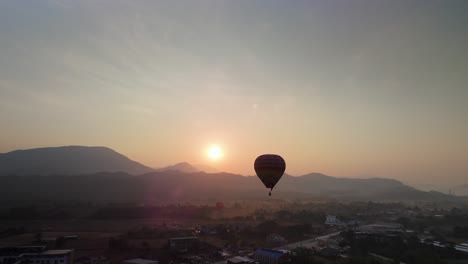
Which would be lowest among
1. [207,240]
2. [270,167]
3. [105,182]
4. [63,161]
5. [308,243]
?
[308,243]

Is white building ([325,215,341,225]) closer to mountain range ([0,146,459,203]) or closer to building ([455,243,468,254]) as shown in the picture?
building ([455,243,468,254])

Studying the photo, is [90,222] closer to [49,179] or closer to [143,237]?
[143,237]

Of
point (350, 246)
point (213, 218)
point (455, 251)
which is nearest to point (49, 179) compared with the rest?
point (213, 218)

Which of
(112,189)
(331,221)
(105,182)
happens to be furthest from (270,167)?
(105,182)

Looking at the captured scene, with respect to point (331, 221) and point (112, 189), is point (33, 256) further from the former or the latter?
point (112, 189)

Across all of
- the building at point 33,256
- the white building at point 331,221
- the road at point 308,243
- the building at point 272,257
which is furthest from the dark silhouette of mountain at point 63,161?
the building at point 272,257

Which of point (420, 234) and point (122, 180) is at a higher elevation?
point (122, 180)
